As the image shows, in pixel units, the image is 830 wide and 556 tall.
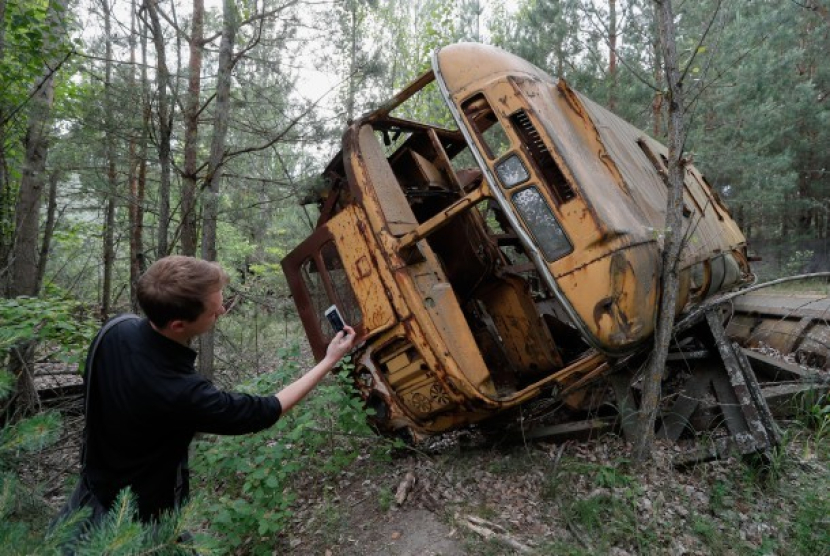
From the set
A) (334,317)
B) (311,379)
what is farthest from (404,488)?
(311,379)

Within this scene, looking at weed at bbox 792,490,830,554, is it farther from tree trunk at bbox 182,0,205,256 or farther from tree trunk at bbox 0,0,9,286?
Result: tree trunk at bbox 0,0,9,286

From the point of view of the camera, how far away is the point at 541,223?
3.39 m

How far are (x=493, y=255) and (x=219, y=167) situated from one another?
3.09m

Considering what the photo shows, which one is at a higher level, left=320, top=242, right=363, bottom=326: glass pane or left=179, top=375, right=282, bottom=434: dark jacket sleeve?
left=320, top=242, right=363, bottom=326: glass pane

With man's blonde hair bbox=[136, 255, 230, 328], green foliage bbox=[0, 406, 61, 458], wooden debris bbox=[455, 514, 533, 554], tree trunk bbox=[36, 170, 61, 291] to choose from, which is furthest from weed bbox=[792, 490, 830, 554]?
tree trunk bbox=[36, 170, 61, 291]

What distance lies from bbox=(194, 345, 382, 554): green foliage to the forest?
18mm

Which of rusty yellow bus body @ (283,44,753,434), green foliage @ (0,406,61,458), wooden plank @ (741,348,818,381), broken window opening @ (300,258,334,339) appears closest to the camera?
green foliage @ (0,406,61,458)

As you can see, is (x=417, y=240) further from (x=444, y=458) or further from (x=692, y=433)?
(x=692, y=433)

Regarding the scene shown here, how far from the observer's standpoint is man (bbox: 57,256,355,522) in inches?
61.9

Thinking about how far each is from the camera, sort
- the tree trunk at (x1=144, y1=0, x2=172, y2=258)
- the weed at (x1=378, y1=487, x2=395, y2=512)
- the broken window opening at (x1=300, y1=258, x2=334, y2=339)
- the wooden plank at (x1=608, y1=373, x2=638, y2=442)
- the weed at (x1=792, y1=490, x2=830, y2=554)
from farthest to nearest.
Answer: the tree trunk at (x1=144, y1=0, x2=172, y2=258), the broken window opening at (x1=300, y1=258, x2=334, y2=339), the wooden plank at (x1=608, y1=373, x2=638, y2=442), the weed at (x1=378, y1=487, x2=395, y2=512), the weed at (x1=792, y1=490, x2=830, y2=554)

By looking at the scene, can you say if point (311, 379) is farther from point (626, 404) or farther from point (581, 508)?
point (626, 404)

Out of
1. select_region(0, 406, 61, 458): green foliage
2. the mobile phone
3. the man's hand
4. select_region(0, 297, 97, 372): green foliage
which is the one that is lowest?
the man's hand

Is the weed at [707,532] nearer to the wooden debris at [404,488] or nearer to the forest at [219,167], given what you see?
the forest at [219,167]

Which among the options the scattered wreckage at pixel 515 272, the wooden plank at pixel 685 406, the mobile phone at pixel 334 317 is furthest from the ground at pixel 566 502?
the mobile phone at pixel 334 317
